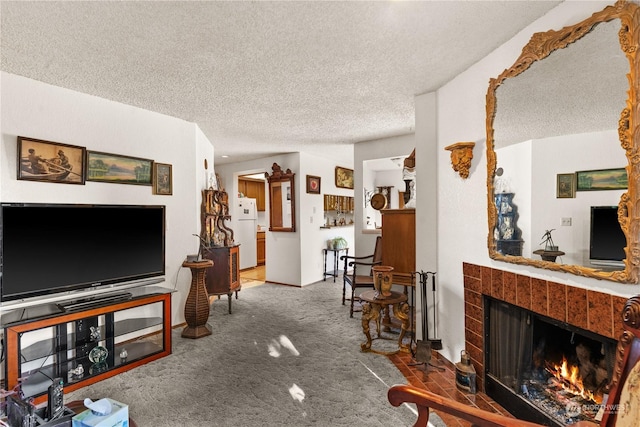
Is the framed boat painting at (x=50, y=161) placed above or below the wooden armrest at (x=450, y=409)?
above

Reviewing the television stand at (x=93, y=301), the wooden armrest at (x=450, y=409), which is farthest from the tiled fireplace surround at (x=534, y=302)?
the television stand at (x=93, y=301)

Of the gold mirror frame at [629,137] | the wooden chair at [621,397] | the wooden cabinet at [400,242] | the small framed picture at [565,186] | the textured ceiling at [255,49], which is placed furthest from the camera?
the wooden cabinet at [400,242]

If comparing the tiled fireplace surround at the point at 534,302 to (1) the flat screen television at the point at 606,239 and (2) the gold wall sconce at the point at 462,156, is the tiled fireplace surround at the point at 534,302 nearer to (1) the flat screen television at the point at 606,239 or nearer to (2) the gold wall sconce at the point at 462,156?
(1) the flat screen television at the point at 606,239

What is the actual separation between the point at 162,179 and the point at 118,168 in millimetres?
458

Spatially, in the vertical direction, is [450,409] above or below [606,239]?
below

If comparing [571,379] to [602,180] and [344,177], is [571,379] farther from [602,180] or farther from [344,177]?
[344,177]

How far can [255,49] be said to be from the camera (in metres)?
2.10

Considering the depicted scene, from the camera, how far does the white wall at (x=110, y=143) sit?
2.38 meters

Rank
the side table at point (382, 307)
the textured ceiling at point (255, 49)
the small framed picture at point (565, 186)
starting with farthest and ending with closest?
1. the side table at point (382, 307)
2. the textured ceiling at point (255, 49)
3. the small framed picture at point (565, 186)

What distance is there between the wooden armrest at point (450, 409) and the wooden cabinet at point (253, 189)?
699 cm

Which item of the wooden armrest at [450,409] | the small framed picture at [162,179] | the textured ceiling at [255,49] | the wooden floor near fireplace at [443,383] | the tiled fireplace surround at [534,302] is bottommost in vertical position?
the wooden floor near fireplace at [443,383]

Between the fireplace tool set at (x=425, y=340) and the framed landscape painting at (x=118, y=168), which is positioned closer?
the fireplace tool set at (x=425, y=340)

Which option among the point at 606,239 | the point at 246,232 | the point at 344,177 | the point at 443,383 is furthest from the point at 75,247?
the point at 344,177

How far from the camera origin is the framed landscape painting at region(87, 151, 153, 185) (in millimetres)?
2836
